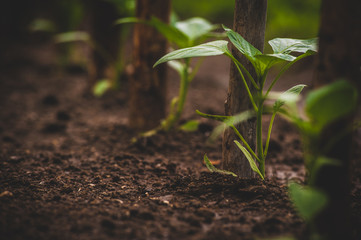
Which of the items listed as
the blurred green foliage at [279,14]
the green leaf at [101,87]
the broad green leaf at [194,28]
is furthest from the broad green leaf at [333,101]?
the blurred green foliage at [279,14]

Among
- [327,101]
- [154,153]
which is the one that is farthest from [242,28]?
[154,153]

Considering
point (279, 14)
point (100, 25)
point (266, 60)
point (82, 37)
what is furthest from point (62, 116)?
point (279, 14)

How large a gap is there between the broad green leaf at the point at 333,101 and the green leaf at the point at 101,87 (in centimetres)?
266

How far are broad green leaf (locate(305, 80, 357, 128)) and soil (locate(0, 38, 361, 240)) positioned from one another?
48 centimetres

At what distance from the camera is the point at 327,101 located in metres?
0.89

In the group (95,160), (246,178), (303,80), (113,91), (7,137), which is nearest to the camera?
(246,178)

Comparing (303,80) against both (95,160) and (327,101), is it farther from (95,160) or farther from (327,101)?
(327,101)

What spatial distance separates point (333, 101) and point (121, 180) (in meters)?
1.16

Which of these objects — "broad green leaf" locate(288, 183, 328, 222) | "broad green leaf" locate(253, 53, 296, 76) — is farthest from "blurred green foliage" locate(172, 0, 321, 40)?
"broad green leaf" locate(288, 183, 328, 222)

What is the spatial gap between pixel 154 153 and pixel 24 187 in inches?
33.1

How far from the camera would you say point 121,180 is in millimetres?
1697

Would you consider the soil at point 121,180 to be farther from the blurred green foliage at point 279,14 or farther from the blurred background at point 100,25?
the blurred green foliage at point 279,14

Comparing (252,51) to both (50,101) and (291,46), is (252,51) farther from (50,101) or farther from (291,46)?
(50,101)

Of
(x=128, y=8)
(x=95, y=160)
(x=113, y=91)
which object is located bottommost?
(x=95, y=160)
